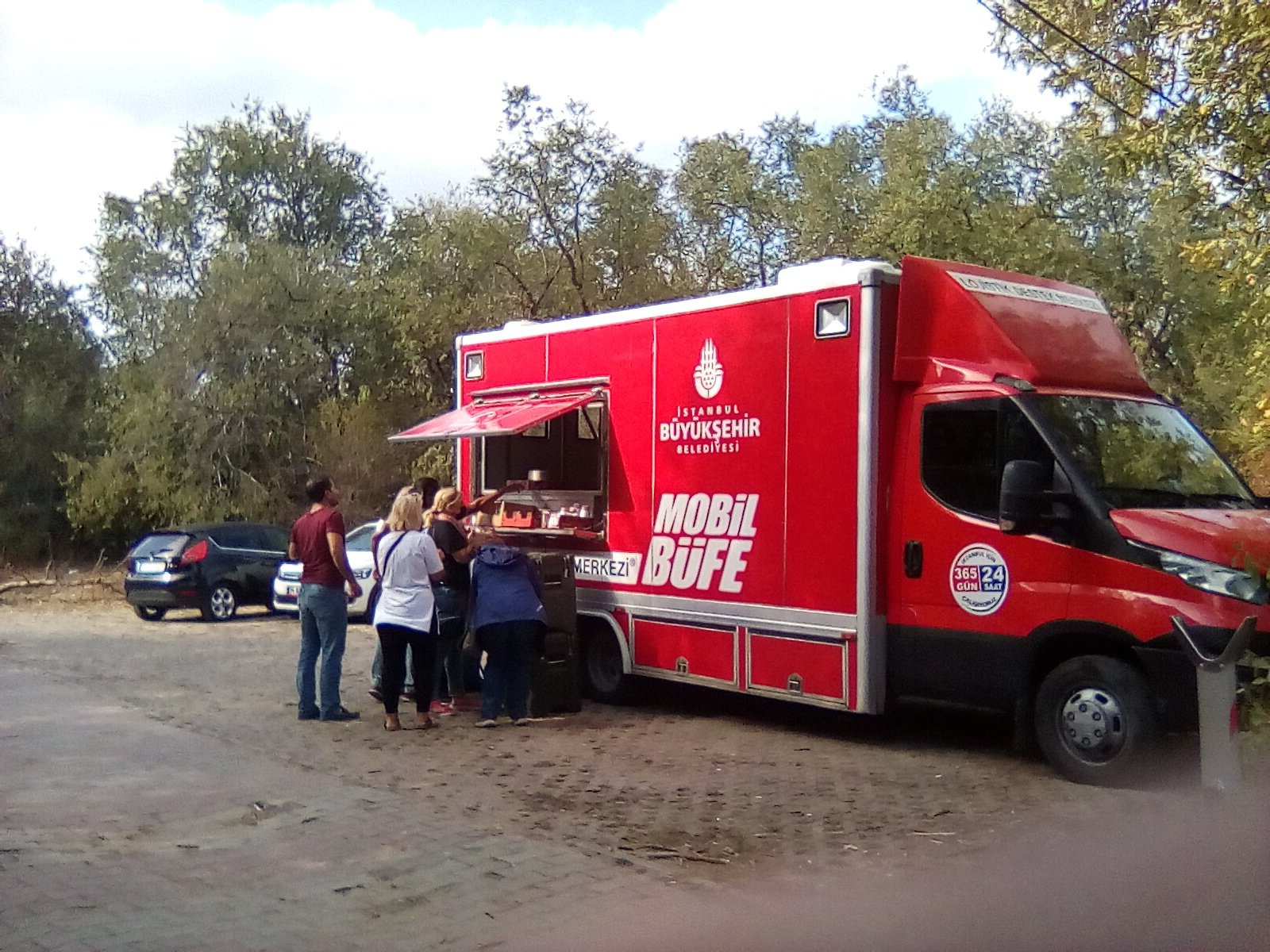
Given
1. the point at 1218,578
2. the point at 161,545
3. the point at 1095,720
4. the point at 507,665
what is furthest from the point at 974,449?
the point at 161,545

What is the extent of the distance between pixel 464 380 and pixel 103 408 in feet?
62.9

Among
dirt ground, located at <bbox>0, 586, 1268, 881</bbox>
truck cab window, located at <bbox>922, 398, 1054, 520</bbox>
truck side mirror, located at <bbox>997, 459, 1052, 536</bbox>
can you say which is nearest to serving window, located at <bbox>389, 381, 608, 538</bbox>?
dirt ground, located at <bbox>0, 586, 1268, 881</bbox>

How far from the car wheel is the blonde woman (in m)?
9.60

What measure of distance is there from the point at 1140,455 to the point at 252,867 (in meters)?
5.53

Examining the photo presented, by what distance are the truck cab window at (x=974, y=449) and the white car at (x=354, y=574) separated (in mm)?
8952

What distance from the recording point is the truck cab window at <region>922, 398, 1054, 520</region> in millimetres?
7680

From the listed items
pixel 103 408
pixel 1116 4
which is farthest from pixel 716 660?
pixel 103 408

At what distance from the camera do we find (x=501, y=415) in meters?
10.9

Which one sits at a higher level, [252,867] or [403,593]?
[403,593]

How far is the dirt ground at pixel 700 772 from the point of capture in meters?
6.25

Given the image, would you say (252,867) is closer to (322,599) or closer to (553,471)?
(322,599)

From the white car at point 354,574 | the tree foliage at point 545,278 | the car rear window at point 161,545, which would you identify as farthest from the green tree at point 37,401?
the white car at point 354,574

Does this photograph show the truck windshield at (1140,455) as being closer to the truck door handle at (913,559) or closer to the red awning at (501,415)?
the truck door handle at (913,559)

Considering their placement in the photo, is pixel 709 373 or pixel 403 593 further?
pixel 709 373
